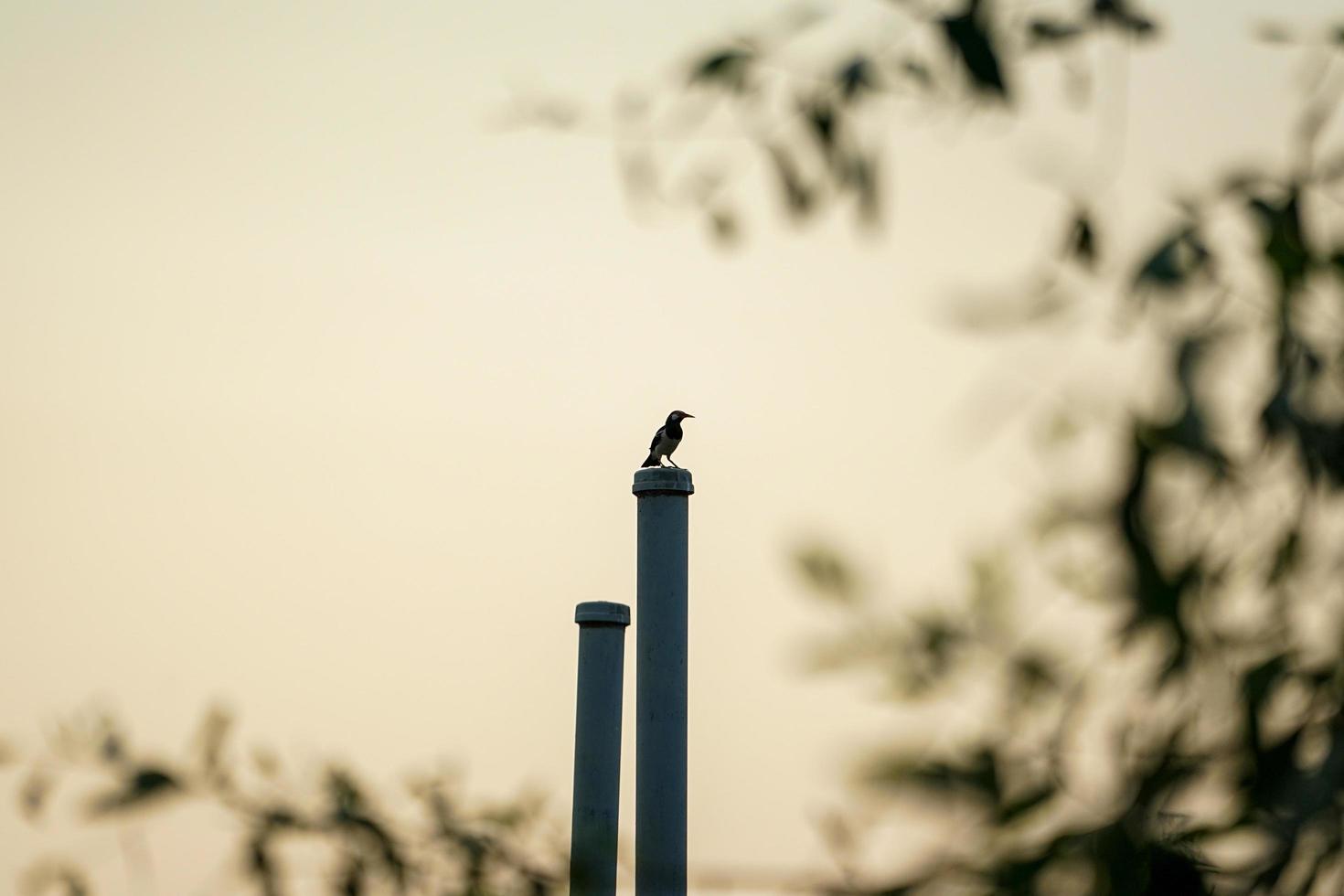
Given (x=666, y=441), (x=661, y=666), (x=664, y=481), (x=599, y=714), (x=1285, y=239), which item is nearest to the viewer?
(x=1285, y=239)

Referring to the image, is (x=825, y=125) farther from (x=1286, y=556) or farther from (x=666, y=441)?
(x=666, y=441)

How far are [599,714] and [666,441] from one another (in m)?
2.03

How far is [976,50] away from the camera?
1.89 m

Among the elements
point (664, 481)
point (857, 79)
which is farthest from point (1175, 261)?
point (664, 481)

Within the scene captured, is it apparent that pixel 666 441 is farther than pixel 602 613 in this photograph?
Yes

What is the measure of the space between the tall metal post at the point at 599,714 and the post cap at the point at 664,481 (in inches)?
31.5

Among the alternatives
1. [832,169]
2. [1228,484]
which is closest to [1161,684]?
[1228,484]

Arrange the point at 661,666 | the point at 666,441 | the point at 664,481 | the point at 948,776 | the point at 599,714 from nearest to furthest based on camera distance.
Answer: the point at 948,776 < the point at 661,666 < the point at 664,481 < the point at 599,714 < the point at 666,441

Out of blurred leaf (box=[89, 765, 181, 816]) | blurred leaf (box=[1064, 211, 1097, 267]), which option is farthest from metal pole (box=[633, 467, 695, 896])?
blurred leaf (box=[1064, 211, 1097, 267])

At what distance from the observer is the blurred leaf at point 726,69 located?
203cm

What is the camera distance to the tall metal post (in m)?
9.31

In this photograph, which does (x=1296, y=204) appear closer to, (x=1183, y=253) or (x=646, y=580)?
(x=1183, y=253)

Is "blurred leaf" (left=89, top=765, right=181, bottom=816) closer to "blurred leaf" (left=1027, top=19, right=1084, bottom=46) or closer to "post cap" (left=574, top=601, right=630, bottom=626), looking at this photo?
"blurred leaf" (left=1027, top=19, right=1084, bottom=46)

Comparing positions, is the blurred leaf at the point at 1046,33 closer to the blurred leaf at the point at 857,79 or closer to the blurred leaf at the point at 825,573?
the blurred leaf at the point at 857,79
